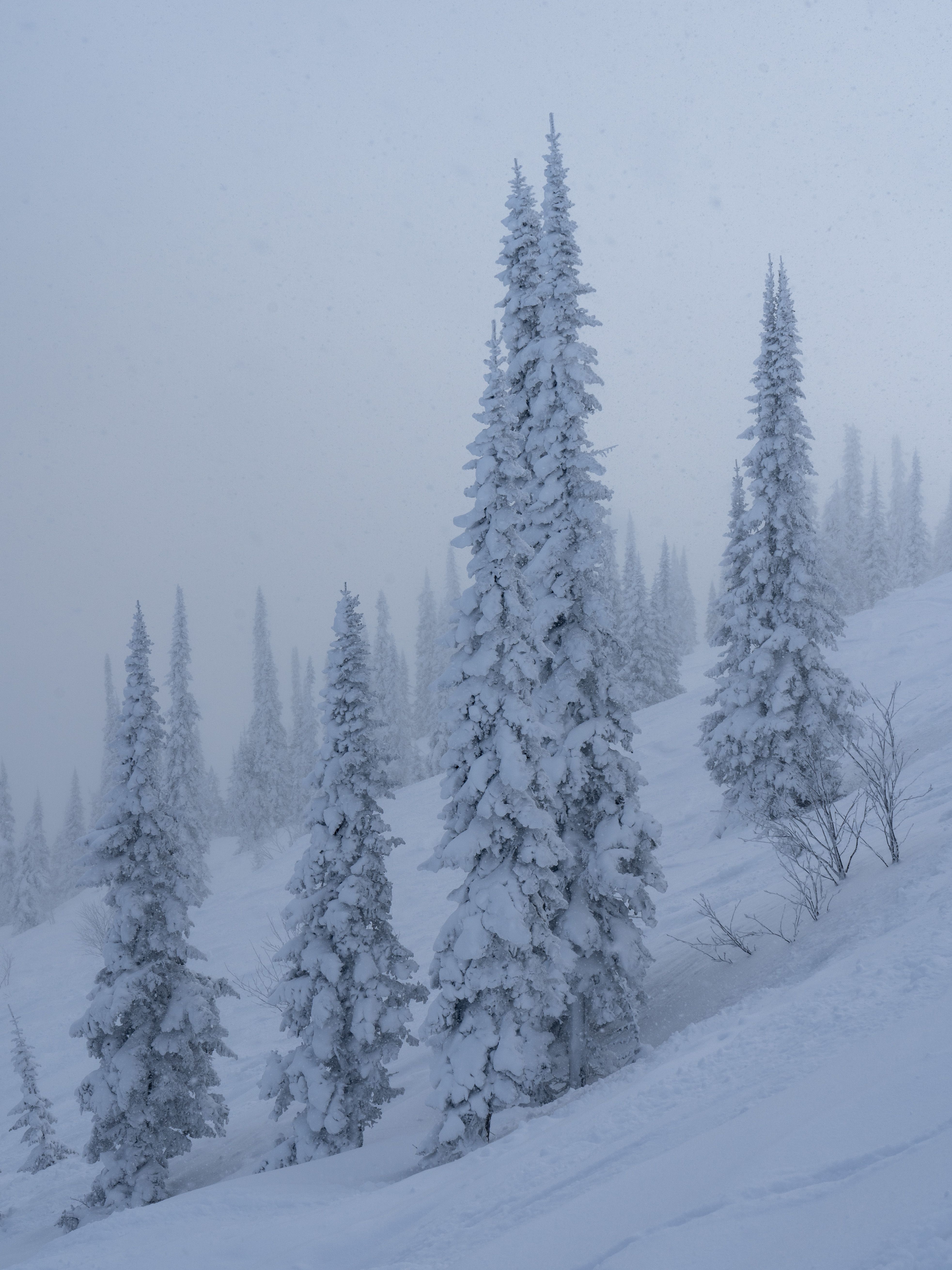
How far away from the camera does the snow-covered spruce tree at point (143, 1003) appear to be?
1738 cm

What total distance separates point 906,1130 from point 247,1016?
1108 inches

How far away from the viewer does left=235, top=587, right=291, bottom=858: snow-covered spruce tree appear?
6644 cm

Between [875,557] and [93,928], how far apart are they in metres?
68.0

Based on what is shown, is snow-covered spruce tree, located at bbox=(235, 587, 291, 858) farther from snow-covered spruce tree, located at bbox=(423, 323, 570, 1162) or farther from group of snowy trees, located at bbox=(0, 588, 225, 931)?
snow-covered spruce tree, located at bbox=(423, 323, 570, 1162)

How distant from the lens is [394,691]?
3162 inches

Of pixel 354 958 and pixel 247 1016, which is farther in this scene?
pixel 247 1016

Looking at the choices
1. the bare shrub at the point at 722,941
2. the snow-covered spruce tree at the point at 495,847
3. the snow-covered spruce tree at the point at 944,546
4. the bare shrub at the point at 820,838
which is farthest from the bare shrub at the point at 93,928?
the snow-covered spruce tree at the point at 944,546

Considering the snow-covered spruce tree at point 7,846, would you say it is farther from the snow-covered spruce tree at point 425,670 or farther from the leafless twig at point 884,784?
the leafless twig at point 884,784

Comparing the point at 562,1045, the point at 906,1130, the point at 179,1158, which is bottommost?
the point at 179,1158

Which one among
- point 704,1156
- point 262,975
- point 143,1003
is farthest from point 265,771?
point 704,1156

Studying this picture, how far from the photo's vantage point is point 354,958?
16562mm

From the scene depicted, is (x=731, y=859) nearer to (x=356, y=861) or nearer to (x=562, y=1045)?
(x=562, y=1045)

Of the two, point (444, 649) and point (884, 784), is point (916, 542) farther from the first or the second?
point (884, 784)

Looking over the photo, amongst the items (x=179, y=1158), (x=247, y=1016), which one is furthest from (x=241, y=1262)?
(x=247, y=1016)
